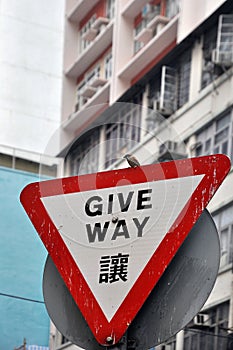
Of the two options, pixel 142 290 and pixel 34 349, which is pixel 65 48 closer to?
pixel 34 349

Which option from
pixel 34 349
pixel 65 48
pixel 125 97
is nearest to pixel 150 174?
pixel 34 349

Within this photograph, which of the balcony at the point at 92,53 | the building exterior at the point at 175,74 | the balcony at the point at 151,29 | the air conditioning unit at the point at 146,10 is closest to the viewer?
the building exterior at the point at 175,74

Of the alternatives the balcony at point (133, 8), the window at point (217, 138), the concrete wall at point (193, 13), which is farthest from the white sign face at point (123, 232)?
the balcony at point (133, 8)

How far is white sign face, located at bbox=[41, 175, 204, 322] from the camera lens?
12.2 ft

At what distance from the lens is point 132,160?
3.76 meters

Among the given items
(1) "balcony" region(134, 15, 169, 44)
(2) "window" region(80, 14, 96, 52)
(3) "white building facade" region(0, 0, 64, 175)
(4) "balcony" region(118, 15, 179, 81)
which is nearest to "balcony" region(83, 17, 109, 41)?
(2) "window" region(80, 14, 96, 52)

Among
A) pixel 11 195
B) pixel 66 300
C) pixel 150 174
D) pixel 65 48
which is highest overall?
pixel 65 48

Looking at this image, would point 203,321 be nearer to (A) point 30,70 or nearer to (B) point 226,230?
(B) point 226,230

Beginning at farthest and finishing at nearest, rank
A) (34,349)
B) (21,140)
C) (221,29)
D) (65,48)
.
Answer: (65,48) < (21,140) < (221,29) < (34,349)

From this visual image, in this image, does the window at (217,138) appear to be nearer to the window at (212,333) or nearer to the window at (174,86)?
the window at (174,86)

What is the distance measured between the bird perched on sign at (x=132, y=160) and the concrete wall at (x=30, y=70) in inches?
979

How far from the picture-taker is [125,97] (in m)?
25.2

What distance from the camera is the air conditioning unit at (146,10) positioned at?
1045 inches

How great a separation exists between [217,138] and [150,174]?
15688 millimetres
